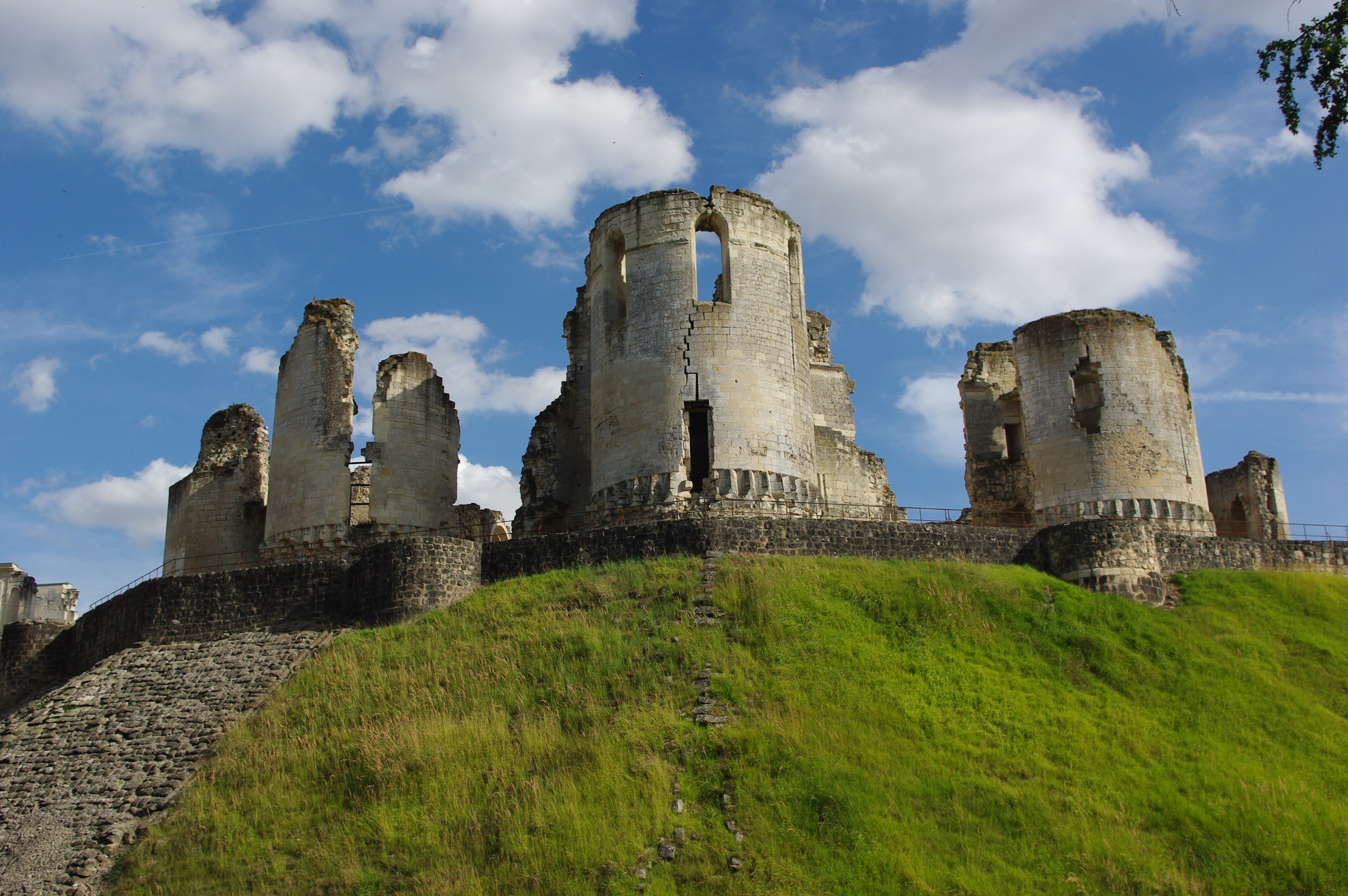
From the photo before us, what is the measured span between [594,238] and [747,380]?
5549 millimetres

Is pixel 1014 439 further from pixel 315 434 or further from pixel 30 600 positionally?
pixel 30 600

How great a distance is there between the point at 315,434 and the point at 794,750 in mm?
15521

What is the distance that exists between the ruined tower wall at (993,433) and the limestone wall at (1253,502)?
4723mm

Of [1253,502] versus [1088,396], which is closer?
[1088,396]

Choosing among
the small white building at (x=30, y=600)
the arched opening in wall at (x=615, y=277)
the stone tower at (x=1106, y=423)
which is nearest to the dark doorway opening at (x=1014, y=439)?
the stone tower at (x=1106, y=423)

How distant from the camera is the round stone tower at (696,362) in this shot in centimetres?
2345

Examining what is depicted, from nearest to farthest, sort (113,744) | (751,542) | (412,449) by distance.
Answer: (113,744)
(751,542)
(412,449)

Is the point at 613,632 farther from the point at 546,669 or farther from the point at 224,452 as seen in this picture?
the point at 224,452

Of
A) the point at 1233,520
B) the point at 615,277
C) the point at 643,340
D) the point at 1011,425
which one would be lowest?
the point at 1233,520

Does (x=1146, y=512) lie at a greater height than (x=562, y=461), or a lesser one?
lesser

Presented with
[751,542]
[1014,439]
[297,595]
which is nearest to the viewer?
[751,542]


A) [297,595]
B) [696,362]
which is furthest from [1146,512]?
[297,595]

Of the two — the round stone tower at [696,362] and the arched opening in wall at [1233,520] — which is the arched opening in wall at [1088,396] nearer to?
the arched opening in wall at [1233,520]

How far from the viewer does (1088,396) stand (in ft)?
93.3
